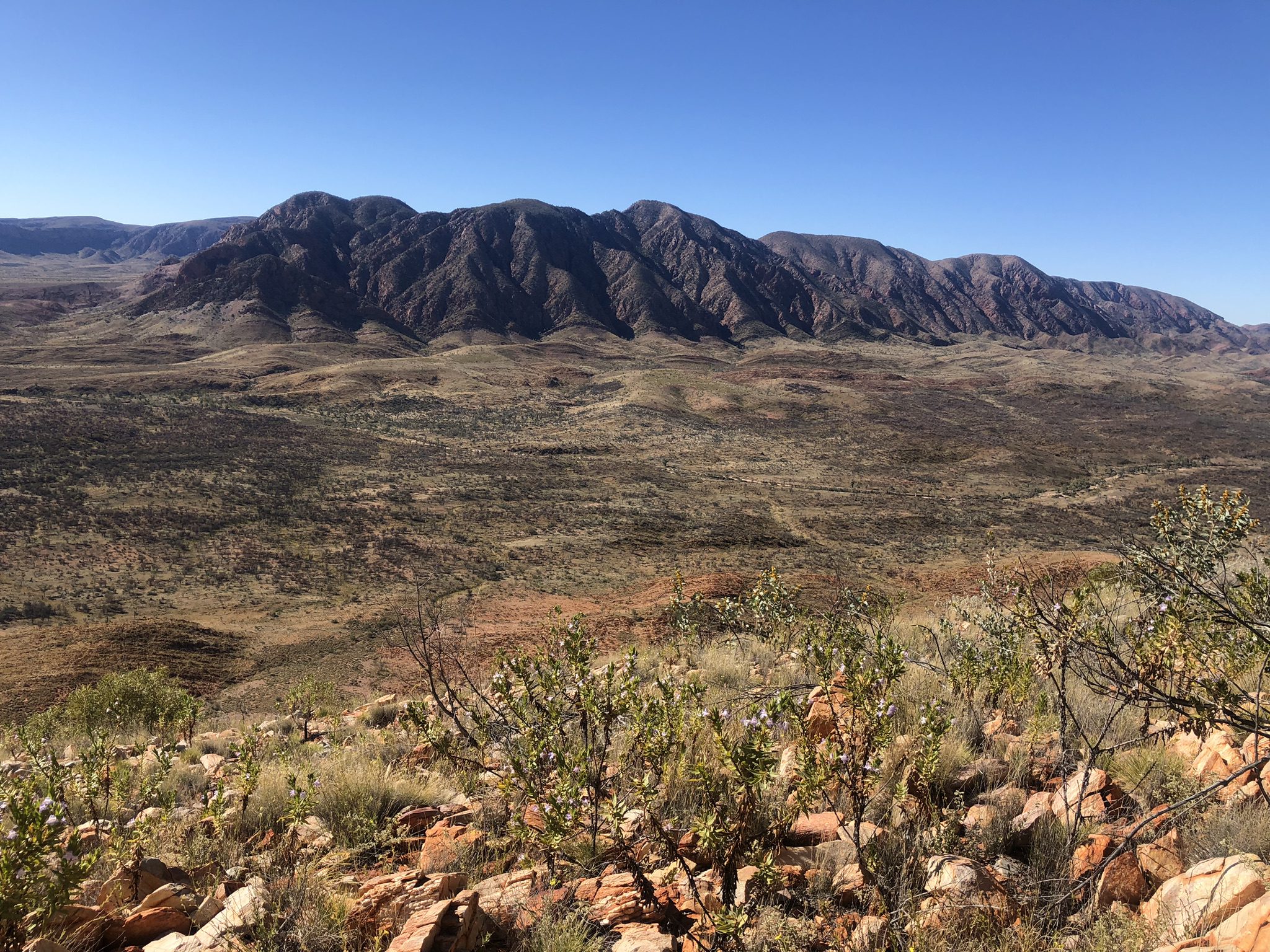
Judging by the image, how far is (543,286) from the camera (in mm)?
139000

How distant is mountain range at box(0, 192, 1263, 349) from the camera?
361 feet

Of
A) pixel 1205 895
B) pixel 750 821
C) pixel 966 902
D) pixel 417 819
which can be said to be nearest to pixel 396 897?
pixel 417 819

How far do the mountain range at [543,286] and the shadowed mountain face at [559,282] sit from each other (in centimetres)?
41

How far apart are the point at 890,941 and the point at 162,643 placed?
17.8 meters

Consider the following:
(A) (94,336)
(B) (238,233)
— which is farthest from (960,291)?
(A) (94,336)

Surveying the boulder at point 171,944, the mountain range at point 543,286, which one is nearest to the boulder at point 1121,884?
the boulder at point 171,944

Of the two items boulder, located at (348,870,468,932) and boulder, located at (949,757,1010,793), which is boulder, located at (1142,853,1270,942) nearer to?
boulder, located at (949,757,1010,793)

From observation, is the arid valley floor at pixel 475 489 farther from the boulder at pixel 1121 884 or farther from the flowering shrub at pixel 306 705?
the boulder at pixel 1121 884

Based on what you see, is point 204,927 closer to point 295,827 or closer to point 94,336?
point 295,827

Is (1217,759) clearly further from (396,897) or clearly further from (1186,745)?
(396,897)

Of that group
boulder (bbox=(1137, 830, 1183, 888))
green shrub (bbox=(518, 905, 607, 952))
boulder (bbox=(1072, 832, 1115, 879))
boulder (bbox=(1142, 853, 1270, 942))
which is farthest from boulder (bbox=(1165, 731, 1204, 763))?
green shrub (bbox=(518, 905, 607, 952))

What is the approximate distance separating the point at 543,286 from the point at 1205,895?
144 metres

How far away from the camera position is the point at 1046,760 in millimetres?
4238

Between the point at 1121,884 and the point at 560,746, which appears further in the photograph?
the point at 560,746
